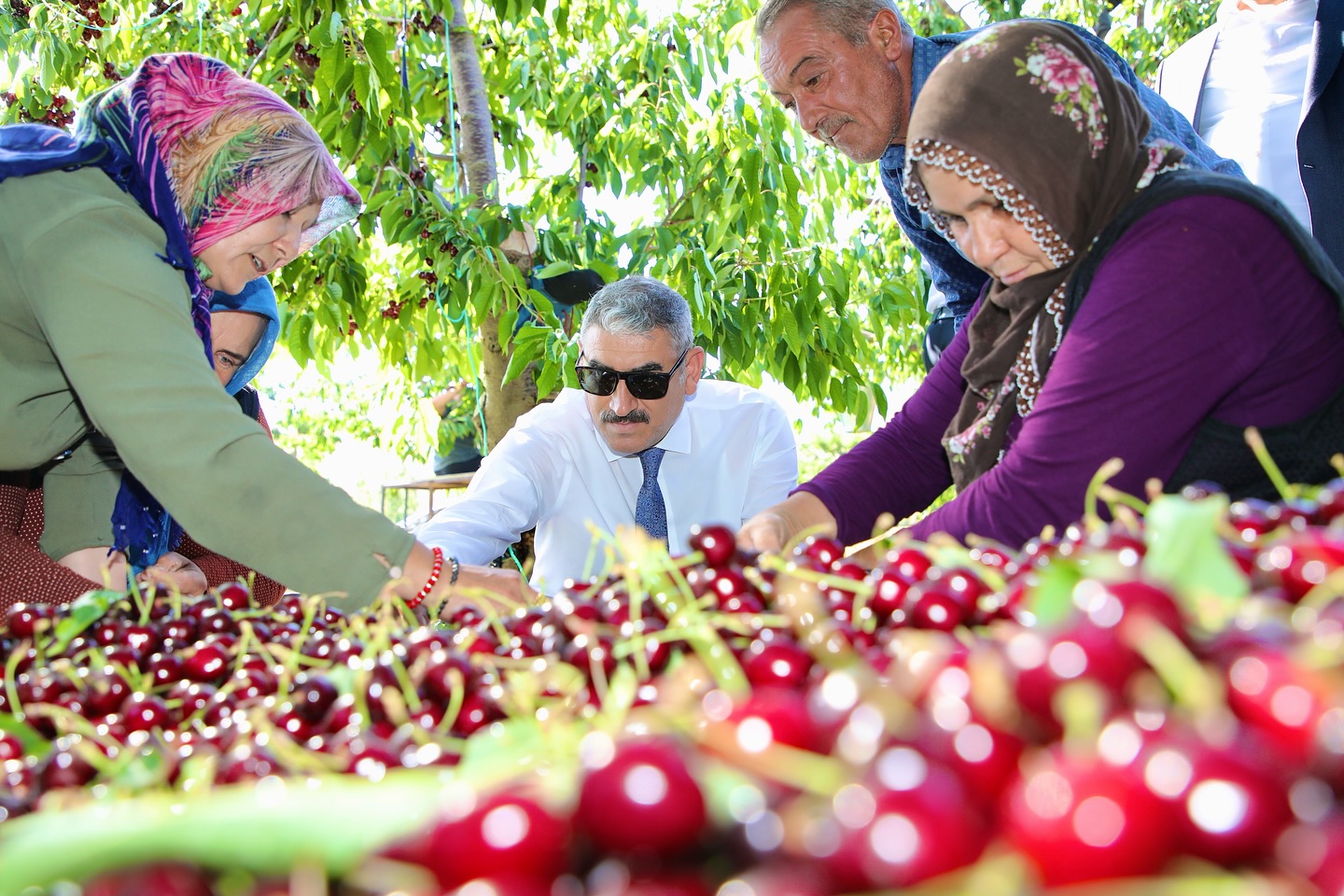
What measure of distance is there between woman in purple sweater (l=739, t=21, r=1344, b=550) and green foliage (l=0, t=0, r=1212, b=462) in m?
2.17

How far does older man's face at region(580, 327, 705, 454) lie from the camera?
10.0 feet

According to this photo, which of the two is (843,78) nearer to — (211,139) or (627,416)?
(627,416)

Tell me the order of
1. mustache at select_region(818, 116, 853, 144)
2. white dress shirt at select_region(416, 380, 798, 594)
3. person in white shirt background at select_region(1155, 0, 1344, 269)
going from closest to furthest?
1. person in white shirt background at select_region(1155, 0, 1344, 269)
2. mustache at select_region(818, 116, 853, 144)
3. white dress shirt at select_region(416, 380, 798, 594)

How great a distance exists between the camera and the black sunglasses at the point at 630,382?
Answer: 3045 mm

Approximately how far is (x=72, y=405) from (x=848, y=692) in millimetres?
1863

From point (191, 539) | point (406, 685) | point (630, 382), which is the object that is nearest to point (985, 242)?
point (406, 685)

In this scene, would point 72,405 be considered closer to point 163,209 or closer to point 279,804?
point 163,209

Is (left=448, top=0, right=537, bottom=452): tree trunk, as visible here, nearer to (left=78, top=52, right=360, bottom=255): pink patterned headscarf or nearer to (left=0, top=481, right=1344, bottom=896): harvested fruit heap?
(left=78, top=52, right=360, bottom=255): pink patterned headscarf

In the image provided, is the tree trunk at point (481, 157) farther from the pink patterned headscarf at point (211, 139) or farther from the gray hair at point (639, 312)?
the pink patterned headscarf at point (211, 139)

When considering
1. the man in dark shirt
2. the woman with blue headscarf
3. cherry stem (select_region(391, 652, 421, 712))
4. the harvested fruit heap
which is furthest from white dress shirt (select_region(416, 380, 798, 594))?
the harvested fruit heap

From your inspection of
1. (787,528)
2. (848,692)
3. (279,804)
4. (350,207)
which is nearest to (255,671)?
(279,804)

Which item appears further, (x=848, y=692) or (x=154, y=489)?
(x=154, y=489)

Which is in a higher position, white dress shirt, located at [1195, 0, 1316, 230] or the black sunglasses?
white dress shirt, located at [1195, 0, 1316, 230]

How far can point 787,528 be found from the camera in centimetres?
182
